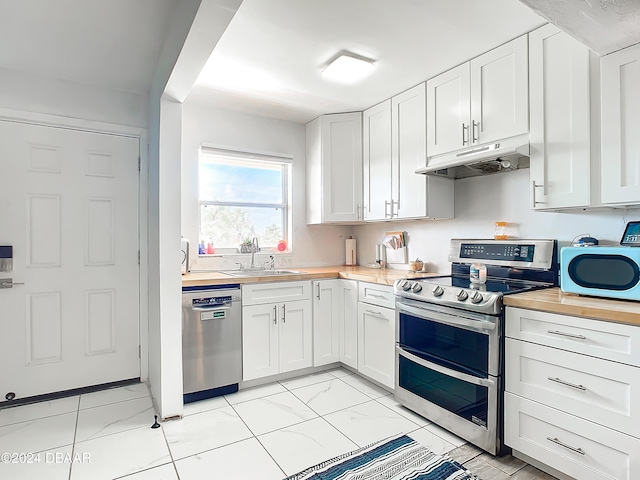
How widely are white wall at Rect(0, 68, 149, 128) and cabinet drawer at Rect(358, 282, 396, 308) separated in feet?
7.49

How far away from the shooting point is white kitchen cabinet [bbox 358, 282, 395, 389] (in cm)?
265

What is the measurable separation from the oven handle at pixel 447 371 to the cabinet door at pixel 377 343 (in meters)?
0.18

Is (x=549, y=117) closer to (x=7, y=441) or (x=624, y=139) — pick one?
(x=624, y=139)

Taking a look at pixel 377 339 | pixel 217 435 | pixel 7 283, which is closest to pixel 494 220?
pixel 377 339

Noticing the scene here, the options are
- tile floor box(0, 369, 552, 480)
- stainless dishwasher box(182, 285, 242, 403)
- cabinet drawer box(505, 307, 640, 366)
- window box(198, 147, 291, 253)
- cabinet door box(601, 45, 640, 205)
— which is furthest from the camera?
window box(198, 147, 291, 253)

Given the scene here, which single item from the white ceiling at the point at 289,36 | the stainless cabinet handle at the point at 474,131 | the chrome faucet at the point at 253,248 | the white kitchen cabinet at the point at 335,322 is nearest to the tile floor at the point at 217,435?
the white kitchen cabinet at the point at 335,322

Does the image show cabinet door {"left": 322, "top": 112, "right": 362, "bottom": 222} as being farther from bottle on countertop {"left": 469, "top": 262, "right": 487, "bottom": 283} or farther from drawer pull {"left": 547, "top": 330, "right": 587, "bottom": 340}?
drawer pull {"left": 547, "top": 330, "right": 587, "bottom": 340}

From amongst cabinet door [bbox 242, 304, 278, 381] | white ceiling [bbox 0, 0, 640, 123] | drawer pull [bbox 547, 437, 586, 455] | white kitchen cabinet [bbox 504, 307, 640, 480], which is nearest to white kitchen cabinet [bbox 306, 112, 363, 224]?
white ceiling [bbox 0, 0, 640, 123]

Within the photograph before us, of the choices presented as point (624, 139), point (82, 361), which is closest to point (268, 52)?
point (624, 139)

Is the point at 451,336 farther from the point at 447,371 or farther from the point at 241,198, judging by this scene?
the point at 241,198

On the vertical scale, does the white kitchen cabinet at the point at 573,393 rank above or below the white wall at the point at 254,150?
below

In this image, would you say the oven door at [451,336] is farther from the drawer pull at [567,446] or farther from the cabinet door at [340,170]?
the cabinet door at [340,170]

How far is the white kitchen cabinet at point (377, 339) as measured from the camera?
2.65 metres

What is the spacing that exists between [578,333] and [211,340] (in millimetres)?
2220
